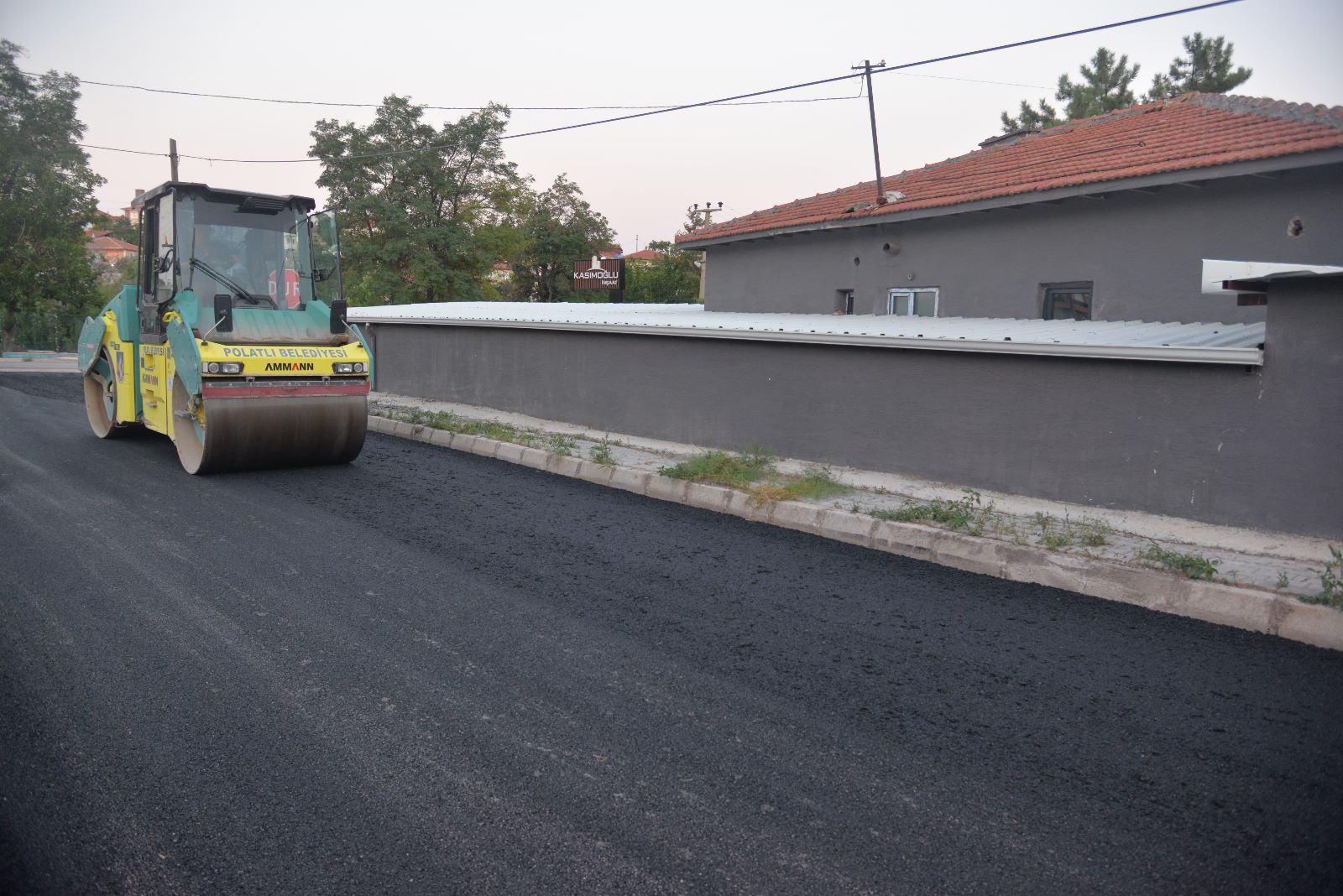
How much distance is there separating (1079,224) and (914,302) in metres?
2.93

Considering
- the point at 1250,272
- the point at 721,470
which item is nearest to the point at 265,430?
the point at 721,470

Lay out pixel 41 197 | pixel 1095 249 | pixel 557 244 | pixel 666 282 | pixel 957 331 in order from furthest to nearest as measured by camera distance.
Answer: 1. pixel 557 244
2. pixel 666 282
3. pixel 41 197
4. pixel 1095 249
5. pixel 957 331

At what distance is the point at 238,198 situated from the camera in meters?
10.4

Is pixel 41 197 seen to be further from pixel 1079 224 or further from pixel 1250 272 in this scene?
pixel 1250 272

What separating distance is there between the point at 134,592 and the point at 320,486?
145 inches

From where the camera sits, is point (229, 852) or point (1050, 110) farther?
point (1050, 110)

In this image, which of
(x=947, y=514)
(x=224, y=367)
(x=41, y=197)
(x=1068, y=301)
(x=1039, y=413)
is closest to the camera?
(x=947, y=514)

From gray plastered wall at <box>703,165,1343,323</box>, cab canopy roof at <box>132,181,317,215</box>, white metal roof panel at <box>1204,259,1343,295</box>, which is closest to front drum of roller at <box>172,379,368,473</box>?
cab canopy roof at <box>132,181,317,215</box>

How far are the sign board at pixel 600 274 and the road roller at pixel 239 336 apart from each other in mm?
19172

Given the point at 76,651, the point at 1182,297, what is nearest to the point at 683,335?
the point at 1182,297

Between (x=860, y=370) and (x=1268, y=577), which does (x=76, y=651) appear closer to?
(x=1268, y=577)

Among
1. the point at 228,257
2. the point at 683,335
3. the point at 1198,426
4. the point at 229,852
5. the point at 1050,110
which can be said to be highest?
the point at 1050,110

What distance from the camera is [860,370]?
10359 mm

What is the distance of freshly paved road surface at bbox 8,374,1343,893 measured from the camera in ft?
9.87
